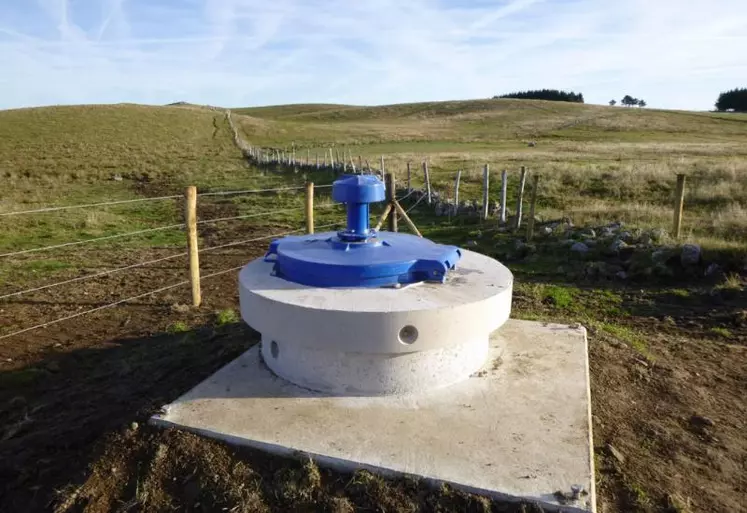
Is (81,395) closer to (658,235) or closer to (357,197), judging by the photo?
(357,197)

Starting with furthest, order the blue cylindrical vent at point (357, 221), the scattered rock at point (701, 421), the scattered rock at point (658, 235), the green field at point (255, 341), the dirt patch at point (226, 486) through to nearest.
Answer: the scattered rock at point (658, 235) → the blue cylindrical vent at point (357, 221) → the scattered rock at point (701, 421) → the green field at point (255, 341) → the dirt patch at point (226, 486)

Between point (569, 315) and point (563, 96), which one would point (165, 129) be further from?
point (563, 96)

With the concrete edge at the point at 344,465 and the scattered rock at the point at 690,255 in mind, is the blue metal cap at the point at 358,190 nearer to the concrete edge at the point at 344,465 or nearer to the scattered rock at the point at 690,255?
the concrete edge at the point at 344,465

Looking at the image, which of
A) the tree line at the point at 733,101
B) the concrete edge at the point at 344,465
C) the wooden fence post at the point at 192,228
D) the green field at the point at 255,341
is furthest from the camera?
the tree line at the point at 733,101

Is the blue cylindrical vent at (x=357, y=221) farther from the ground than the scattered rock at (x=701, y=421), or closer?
farther from the ground

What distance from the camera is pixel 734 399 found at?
4594 millimetres

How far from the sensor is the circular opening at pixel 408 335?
11.7 ft

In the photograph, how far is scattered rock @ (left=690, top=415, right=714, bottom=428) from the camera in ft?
13.3

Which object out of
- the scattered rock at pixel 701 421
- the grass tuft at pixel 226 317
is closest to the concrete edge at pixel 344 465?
the scattered rock at pixel 701 421

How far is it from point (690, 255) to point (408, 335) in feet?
21.8

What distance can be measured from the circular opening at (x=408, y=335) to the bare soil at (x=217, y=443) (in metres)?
0.84

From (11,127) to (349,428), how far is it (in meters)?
54.1

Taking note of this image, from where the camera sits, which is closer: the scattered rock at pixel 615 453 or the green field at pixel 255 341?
the green field at pixel 255 341

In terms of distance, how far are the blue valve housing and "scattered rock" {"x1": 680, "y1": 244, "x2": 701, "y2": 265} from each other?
5.64 meters
